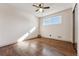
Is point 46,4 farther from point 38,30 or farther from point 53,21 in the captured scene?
point 38,30

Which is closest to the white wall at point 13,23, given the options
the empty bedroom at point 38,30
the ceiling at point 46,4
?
the empty bedroom at point 38,30

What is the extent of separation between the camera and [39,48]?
2111 millimetres

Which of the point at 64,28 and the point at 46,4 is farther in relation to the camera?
the point at 64,28

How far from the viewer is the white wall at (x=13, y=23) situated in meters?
1.96

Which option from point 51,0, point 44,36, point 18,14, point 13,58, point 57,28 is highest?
point 51,0

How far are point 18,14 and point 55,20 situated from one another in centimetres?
86

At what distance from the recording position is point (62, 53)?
1.96 metres

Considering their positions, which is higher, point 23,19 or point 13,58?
point 23,19

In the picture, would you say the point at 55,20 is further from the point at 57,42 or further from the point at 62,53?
the point at 62,53

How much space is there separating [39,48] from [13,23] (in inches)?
33.0

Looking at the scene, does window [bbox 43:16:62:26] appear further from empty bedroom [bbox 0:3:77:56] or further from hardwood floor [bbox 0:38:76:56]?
hardwood floor [bbox 0:38:76:56]

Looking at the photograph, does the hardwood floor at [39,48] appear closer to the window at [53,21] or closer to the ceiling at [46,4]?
the window at [53,21]

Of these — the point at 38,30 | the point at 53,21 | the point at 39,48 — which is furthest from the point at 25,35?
the point at 53,21

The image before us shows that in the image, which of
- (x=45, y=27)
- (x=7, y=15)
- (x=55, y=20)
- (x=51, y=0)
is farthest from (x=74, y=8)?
(x=7, y=15)
